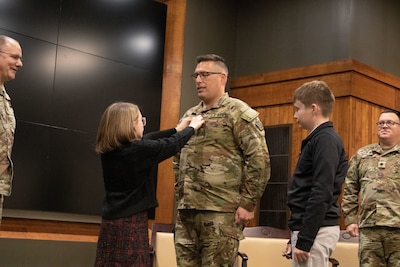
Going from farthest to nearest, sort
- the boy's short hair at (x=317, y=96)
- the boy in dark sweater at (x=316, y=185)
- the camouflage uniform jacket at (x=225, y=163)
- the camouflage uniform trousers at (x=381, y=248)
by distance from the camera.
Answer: the camouflage uniform trousers at (x=381, y=248) < the camouflage uniform jacket at (x=225, y=163) < the boy's short hair at (x=317, y=96) < the boy in dark sweater at (x=316, y=185)

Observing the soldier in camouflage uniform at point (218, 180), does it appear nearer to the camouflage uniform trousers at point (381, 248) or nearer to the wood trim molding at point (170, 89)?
the camouflage uniform trousers at point (381, 248)

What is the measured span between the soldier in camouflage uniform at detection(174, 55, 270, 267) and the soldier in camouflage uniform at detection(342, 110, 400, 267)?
3.54 ft

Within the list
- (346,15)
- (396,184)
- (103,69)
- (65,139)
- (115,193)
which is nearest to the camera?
(115,193)

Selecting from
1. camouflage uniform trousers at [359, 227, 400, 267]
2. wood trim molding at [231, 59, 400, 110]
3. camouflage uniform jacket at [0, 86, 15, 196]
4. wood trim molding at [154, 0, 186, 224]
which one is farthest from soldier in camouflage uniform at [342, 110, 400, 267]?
wood trim molding at [154, 0, 186, 224]

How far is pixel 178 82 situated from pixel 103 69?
1.00m

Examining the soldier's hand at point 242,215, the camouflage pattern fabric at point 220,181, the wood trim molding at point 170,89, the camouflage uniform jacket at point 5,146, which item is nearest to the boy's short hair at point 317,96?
the camouflage pattern fabric at point 220,181

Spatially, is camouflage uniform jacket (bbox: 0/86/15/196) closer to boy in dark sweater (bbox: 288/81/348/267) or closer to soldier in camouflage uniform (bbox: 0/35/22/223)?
soldier in camouflage uniform (bbox: 0/35/22/223)

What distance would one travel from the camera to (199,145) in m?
3.30

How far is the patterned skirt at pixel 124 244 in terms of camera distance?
3086mm

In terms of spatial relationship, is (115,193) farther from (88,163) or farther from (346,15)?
(346,15)

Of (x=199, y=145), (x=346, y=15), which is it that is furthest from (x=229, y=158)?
(x=346, y=15)

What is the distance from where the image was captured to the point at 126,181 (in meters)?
3.11

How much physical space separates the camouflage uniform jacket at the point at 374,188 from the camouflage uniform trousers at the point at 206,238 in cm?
116

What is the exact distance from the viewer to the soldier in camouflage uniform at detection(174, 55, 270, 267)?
10.3ft
